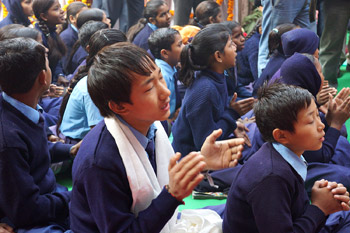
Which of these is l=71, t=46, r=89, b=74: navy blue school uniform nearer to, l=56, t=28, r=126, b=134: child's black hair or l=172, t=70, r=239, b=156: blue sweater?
l=56, t=28, r=126, b=134: child's black hair

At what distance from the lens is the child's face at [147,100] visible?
146 centimetres

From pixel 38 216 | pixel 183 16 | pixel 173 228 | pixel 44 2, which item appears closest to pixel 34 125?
pixel 38 216

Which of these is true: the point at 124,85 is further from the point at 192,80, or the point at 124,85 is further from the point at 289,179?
the point at 192,80

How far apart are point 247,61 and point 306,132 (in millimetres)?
2984

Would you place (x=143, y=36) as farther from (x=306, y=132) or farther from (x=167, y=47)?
(x=306, y=132)

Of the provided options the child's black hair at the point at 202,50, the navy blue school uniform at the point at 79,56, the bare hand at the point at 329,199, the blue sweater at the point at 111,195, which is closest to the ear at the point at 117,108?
the blue sweater at the point at 111,195

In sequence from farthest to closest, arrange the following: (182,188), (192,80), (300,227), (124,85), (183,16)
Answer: (183,16) < (192,80) < (300,227) < (124,85) < (182,188)

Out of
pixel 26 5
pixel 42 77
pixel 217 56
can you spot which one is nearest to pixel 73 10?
pixel 26 5

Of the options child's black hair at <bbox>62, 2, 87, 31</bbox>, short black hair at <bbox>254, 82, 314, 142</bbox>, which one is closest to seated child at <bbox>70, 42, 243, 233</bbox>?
short black hair at <bbox>254, 82, 314, 142</bbox>

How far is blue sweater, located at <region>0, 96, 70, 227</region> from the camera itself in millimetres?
1683

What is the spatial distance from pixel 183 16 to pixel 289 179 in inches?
189

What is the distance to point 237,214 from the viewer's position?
1597mm

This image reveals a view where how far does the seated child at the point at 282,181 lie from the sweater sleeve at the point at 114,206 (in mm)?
309

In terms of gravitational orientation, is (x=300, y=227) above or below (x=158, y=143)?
below
